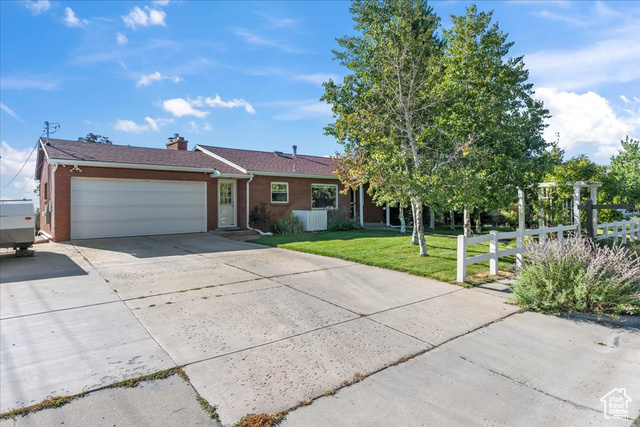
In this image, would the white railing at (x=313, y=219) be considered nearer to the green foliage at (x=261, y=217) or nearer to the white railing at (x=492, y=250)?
the green foliage at (x=261, y=217)

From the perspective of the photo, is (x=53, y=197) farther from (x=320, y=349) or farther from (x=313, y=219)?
(x=320, y=349)

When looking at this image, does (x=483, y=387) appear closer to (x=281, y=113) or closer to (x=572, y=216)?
(x=572, y=216)

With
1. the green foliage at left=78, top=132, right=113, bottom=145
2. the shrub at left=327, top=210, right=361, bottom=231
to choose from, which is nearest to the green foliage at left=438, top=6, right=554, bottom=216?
the shrub at left=327, top=210, right=361, bottom=231

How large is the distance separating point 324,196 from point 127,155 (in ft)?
32.9

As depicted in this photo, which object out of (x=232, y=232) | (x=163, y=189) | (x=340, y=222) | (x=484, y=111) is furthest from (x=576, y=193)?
(x=163, y=189)

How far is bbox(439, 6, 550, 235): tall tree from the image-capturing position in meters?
9.73

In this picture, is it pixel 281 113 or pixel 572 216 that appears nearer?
pixel 572 216

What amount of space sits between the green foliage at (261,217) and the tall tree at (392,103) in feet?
24.4

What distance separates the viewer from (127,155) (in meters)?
15.3

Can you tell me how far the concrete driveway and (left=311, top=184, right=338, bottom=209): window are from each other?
12391 mm

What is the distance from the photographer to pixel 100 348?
157 inches

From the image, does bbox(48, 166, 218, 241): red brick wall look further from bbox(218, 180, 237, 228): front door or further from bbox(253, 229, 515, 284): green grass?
bbox(253, 229, 515, 284): green grass

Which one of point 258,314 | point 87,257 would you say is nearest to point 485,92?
point 258,314

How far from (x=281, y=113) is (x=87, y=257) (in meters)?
11.8
